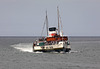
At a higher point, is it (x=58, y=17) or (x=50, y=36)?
→ (x=58, y=17)

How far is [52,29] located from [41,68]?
37.6 m

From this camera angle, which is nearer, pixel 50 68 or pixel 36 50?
pixel 50 68

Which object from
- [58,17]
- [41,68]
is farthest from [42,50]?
[41,68]

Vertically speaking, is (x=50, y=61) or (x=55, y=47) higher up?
(x=55, y=47)

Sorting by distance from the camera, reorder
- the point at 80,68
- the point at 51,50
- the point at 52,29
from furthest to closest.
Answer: the point at 52,29 → the point at 51,50 → the point at 80,68

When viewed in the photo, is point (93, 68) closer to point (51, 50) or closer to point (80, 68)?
point (80, 68)

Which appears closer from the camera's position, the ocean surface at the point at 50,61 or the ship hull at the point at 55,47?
the ocean surface at the point at 50,61

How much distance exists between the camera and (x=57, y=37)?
89.0 meters

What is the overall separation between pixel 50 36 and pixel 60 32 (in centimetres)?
387

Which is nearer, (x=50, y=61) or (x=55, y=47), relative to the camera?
(x=50, y=61)

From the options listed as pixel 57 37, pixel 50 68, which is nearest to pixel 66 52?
pixel 57 37

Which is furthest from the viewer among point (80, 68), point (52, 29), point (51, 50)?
point (52, 29)

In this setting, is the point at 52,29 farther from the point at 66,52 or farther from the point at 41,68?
the point at 41,68

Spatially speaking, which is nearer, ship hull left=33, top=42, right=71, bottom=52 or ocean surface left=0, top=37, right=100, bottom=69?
ocean surface left=0, top=37, right=100, bottom=69
